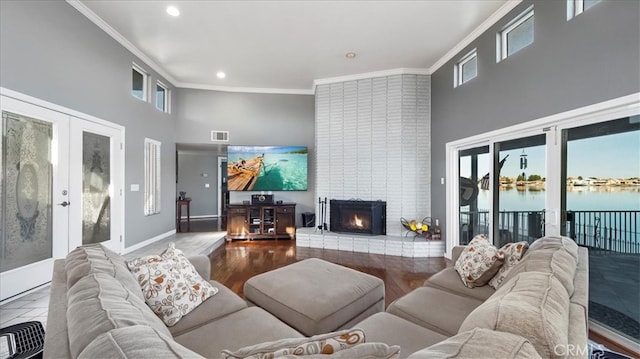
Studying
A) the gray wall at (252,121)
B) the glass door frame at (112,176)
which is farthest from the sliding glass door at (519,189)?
the glass door frame at (112,176)

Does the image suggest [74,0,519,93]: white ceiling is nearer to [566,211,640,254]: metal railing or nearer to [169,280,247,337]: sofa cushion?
[566,211,640,254]: metal railing

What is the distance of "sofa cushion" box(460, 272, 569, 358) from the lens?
75 centimetres

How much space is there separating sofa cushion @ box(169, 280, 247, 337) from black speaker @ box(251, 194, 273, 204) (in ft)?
13.1

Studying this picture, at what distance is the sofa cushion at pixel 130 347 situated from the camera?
2.03 feet

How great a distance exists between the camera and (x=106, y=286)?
103cm

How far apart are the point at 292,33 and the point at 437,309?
3.65 meters

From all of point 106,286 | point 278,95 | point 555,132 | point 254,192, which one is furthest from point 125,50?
point 555,132

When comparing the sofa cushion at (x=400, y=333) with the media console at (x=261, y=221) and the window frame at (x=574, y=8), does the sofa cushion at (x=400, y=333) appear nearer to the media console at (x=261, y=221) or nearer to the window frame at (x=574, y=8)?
the window frame at (x=574, y=8)

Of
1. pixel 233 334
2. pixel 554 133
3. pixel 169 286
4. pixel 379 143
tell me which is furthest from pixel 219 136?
pixel 554 133

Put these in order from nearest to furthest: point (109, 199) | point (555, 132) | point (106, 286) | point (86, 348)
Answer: point (86, 348), point (106, 286), point (555, 132), point (109, 199)

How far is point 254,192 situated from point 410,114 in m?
3.62

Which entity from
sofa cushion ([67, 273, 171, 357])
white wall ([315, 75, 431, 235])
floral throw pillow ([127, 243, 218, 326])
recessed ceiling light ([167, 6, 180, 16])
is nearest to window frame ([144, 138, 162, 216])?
recessed ceiling light ([167, 6, 180, 16])

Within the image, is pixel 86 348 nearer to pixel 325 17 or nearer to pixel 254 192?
pixel 325 17

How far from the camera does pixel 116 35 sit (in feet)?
12.4
